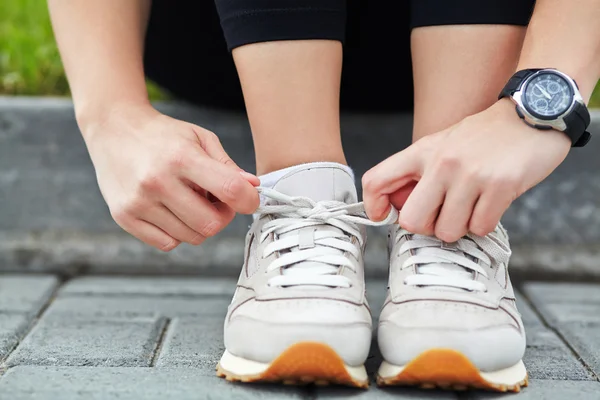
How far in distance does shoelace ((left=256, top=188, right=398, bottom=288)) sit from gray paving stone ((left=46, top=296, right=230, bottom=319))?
394 millimetres

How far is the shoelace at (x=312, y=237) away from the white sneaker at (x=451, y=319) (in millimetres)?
75

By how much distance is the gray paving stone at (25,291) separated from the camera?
1.39 m

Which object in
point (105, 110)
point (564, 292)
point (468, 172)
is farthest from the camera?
point (564, 292)

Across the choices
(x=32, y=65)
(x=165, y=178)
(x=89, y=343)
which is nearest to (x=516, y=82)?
(x=165, y=178)

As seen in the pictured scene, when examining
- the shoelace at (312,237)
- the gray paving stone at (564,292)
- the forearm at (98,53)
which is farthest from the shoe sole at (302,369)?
the gray paving stone at (564,292)

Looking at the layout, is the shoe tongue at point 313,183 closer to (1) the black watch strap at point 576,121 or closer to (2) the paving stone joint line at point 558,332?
(1) the black watch strap at point 576,121

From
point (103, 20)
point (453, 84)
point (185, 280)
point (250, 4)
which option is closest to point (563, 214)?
point (453, 84)

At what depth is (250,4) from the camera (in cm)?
103

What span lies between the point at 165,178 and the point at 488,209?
428 mm

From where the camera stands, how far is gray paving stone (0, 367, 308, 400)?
90 cm

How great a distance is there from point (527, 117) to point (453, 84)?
0.17 m

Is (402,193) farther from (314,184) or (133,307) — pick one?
(133,307)

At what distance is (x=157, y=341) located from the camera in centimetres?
118

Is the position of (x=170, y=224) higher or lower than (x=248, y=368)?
higher
